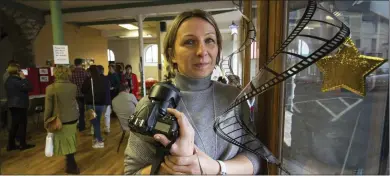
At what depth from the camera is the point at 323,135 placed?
770 mm

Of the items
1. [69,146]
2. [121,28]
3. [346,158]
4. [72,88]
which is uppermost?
[121,28]

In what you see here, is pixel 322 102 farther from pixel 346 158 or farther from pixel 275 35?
pixel 275 35

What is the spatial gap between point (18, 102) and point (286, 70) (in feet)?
8.71

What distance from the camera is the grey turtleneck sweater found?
18.3 inches

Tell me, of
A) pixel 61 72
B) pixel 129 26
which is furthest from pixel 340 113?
pixel 129 26

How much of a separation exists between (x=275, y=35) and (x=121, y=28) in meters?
6.54

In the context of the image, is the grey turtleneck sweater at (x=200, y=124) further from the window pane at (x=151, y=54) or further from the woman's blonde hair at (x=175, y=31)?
the window pane at (x=151, y=54)

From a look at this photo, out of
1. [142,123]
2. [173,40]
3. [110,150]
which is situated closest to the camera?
[142,123]

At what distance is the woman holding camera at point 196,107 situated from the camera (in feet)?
1.29

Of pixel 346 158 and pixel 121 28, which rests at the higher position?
pixel 121 28

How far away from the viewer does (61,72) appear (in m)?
1.83

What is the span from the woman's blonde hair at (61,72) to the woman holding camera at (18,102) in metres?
0.27

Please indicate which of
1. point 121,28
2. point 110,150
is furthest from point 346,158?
point 121,28

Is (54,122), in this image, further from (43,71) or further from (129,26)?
(129,26)
